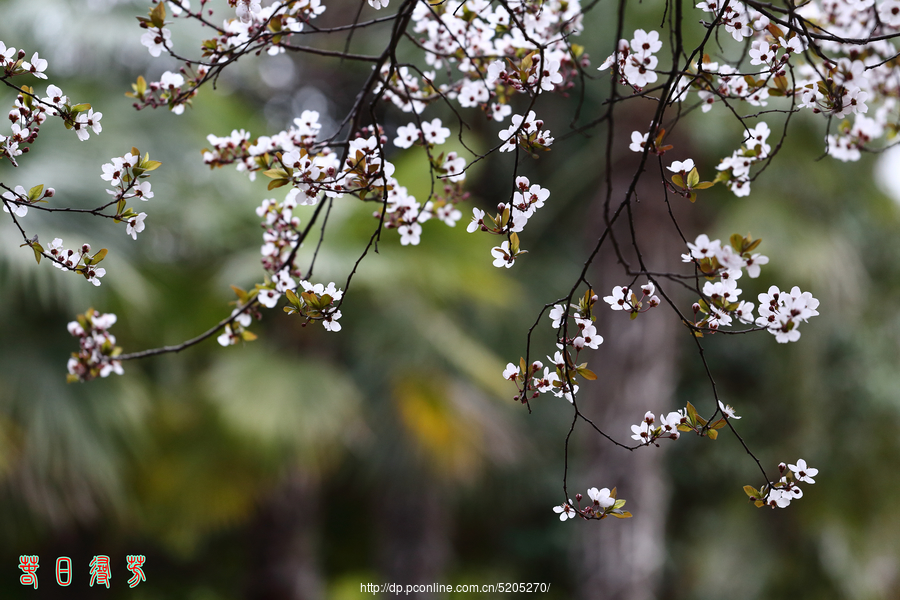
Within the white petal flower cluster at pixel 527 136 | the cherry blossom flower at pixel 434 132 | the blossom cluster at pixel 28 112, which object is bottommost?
the white petal flower cluster at pixel 527 136

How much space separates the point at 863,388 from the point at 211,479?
15.3 feet

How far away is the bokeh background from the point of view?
2.75 metres

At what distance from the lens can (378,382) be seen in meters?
3.97

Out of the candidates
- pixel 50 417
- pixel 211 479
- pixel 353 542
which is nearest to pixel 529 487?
pixel 353 542

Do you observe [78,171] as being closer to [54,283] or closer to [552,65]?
[54,283]

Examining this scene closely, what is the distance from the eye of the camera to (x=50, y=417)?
257 centimetres

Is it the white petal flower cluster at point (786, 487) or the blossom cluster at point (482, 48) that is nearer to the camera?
the white petal flower cluster at point (786, 487)

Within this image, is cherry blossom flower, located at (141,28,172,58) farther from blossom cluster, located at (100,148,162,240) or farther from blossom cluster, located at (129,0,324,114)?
blossom cluster, located at (100,148,162,240)

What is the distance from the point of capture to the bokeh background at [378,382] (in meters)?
2.75

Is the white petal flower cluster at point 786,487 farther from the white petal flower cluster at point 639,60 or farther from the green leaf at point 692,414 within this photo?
the white petal flower cluster at point 639,60

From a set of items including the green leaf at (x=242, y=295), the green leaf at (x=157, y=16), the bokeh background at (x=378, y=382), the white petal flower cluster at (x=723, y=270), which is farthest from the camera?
the bokeh background at (x=378, y=382)

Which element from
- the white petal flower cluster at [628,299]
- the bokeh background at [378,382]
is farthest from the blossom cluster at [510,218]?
the bokeh background at [378,382]

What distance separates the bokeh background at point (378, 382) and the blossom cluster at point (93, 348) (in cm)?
137

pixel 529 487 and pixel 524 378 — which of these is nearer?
pixel 524 378
